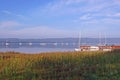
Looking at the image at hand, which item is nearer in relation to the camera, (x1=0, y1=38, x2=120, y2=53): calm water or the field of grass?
the field of grass

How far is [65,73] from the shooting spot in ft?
42.8

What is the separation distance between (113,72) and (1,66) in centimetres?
525

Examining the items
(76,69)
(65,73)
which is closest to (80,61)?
(76,69)

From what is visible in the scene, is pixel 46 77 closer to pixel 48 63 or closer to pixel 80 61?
pixel 48 63

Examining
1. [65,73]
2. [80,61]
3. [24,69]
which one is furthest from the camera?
[80,61]

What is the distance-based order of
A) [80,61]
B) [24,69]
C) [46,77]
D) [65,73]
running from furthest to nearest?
[80,61] < [24,69] < [65,73] < [46,77]

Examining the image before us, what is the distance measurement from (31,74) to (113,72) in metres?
3.45

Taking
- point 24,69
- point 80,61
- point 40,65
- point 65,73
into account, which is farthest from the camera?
point 80,61

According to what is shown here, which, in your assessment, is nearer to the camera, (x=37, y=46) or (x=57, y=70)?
(x=57, y=70)

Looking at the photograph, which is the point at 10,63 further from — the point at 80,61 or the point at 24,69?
the point at 80,61

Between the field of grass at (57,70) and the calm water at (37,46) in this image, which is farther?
the calm water at (37,46)

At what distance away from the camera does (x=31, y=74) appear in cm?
1274

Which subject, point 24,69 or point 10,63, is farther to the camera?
point 10,63

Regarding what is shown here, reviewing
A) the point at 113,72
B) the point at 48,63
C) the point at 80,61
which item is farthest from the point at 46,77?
the point at 80,61
